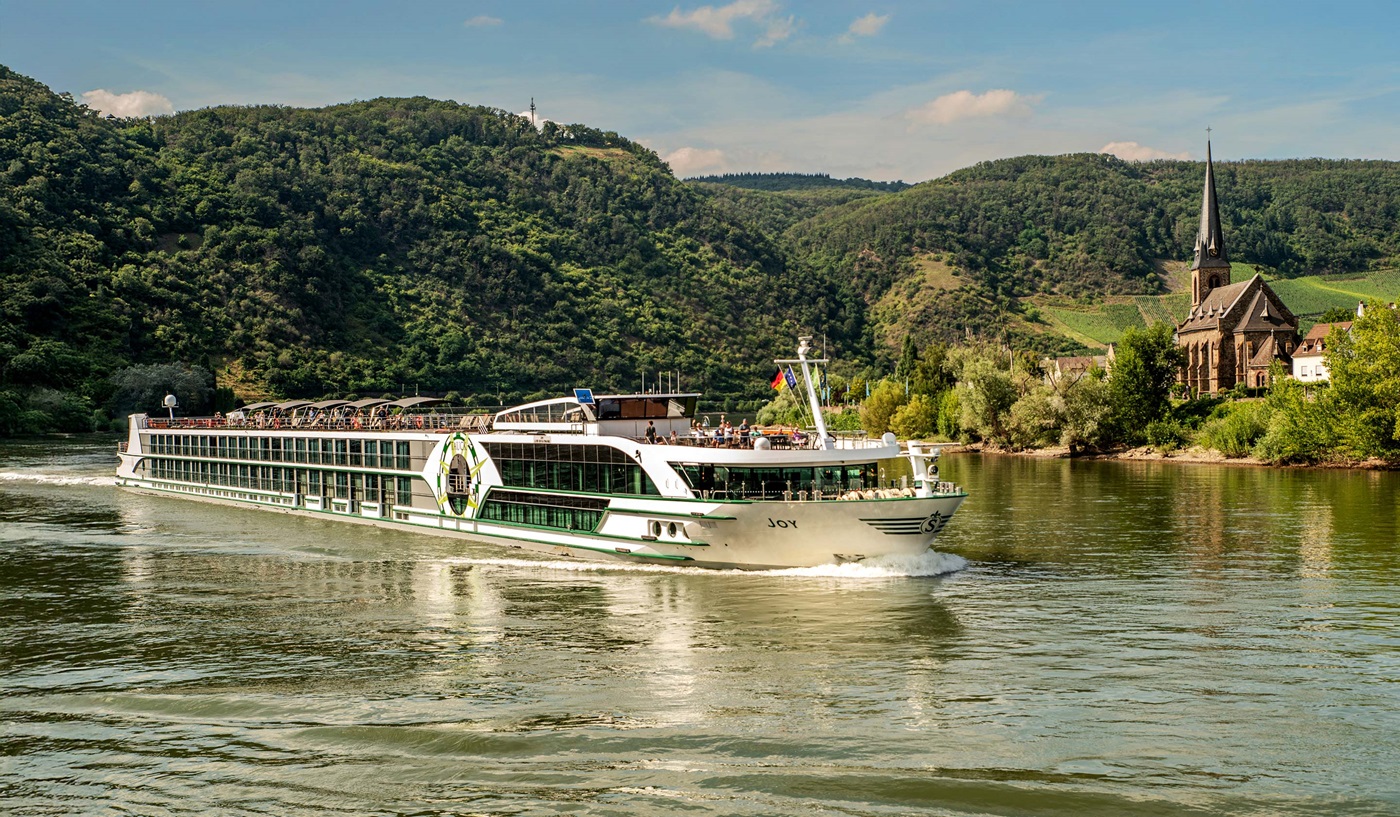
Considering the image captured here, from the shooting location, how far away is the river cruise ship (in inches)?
1310

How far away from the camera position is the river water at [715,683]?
58.8 feet

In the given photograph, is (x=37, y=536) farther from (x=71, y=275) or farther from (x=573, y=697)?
(x=71, y=275)

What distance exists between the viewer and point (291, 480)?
56688mm

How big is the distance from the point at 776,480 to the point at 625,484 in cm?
572

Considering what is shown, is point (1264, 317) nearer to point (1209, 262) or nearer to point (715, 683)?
point (1209, 262)

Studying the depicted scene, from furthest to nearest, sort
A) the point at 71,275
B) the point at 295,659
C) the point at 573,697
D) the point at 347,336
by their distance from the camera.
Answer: the point at 347,336 → the point at 71,275 → the point at 295,659 → the point at 573,697

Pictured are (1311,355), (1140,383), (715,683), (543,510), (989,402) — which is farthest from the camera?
(1311,355)

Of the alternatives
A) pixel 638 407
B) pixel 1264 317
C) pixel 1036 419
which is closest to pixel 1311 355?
pixel 1264 317

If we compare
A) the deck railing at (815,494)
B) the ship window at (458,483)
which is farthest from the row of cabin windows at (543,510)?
the deck railing at (815,494)

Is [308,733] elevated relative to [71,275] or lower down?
lower down

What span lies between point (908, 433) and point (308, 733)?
9532cm

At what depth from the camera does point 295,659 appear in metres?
26.2

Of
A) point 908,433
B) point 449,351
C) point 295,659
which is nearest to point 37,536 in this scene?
point 295,659

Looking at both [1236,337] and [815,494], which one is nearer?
[815,494]
